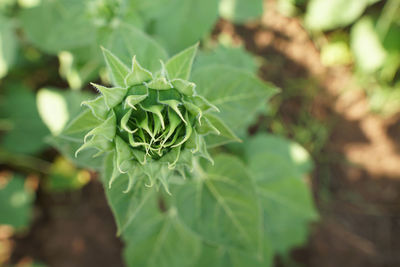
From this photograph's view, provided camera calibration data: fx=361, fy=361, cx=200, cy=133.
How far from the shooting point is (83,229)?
3.00 m

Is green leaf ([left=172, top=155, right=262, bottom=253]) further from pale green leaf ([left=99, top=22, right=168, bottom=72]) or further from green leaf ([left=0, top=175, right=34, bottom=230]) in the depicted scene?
green leaf ([left=0, top=175, right=34, bottom=230])

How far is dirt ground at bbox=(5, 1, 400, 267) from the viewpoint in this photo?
296 centimetres

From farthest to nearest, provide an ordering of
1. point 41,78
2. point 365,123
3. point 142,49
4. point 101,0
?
point 365,123, point 41,78, point 101,0, point 142,49

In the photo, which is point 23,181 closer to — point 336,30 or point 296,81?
point 296,81

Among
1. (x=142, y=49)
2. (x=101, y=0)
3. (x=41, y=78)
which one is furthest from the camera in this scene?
(x=41, y=78)

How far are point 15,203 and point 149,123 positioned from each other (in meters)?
2.33

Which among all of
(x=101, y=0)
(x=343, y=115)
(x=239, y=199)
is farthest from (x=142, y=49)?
(x=343, y=115)

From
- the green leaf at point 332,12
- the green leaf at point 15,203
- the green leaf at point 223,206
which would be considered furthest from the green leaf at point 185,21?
the green leaf at point 15,203

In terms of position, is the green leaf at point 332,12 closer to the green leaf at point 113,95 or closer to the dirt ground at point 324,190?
the dirt ground at point 324,190

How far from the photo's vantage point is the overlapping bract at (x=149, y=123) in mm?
849

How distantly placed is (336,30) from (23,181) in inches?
116

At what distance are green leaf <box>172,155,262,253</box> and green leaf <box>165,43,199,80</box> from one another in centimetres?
48

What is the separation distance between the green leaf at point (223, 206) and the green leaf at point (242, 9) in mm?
1112

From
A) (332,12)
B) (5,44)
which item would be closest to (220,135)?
(5,44)
